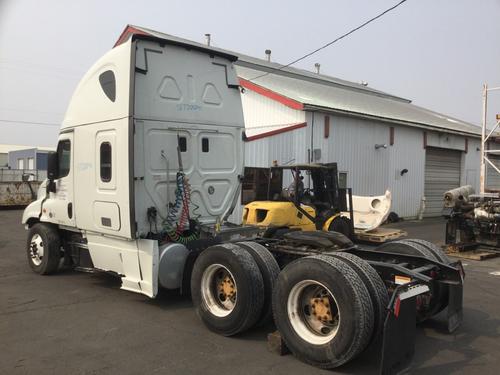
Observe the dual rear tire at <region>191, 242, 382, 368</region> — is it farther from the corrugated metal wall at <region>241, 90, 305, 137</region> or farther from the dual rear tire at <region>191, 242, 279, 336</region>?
the corrugated metal wall at <region>241, 90, 305, 137</region>

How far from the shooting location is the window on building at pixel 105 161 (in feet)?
21.4

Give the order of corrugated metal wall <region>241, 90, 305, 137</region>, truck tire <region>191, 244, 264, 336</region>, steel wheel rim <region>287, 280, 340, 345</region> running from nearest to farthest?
steel wheel rim <region>287, 280, 340, 345</region> < truck tire <region>191, 244, 264, 336</region> < corrugated metal wall <region>241, 90, 305, 137</region>

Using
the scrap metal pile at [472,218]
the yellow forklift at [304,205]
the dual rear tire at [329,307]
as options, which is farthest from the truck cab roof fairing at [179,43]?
the scrap metal pile at [472,218]

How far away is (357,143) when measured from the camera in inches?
718

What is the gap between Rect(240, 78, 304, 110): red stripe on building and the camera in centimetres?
1606

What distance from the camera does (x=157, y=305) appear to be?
20.8 ft

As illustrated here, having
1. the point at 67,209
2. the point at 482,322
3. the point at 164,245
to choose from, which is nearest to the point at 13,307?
the point at 67,209

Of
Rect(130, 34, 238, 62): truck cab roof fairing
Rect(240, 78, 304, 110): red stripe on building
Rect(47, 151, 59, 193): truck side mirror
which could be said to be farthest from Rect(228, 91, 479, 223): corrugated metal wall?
Rect(130, 34, 238, 62): truck cab roof fairing

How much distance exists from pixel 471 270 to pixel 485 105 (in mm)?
6453

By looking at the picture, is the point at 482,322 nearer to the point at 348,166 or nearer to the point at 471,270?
the point at 471,270

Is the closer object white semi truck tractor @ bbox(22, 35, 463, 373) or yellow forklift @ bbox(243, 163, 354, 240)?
white semi truck tractor @ bbox(22, 35, 463, 373)

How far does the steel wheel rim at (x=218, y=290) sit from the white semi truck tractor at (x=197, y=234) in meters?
0.01

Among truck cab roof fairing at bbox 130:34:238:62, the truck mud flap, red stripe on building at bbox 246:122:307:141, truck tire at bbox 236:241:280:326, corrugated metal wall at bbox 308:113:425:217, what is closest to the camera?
the truck mud flap

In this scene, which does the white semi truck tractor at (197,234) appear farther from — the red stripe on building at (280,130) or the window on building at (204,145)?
the red stripe on building at (280,130)
